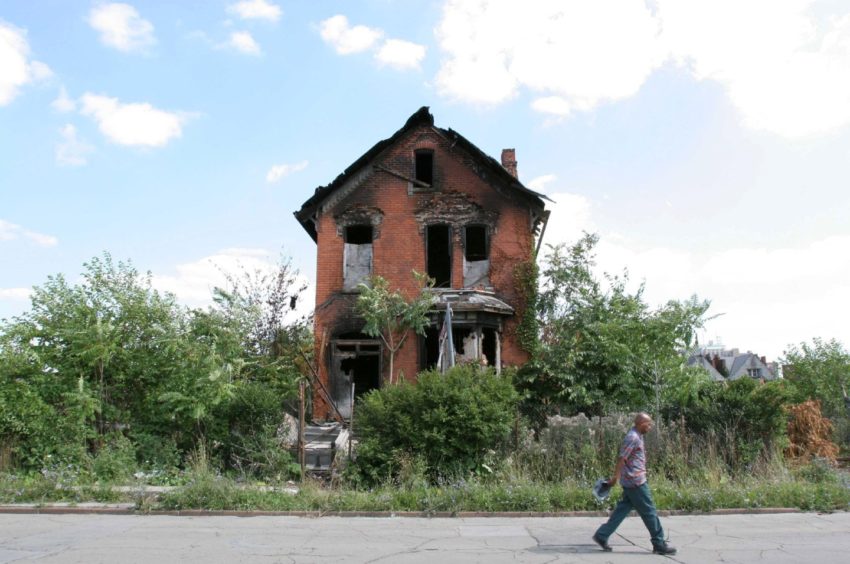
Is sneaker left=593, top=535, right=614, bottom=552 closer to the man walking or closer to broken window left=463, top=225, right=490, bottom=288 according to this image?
the man walking

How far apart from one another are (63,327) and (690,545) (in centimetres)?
1215

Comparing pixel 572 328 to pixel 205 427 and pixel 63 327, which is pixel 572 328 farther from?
pixel 63 327

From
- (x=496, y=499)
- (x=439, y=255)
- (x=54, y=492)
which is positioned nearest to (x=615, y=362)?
(x=496, y=499)

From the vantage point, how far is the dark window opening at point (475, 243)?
1914 cm

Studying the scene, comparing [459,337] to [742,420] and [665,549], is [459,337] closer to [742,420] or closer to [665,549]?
[742,420]

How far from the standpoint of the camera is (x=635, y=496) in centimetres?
679

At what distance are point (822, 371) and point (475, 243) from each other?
78.0 feet

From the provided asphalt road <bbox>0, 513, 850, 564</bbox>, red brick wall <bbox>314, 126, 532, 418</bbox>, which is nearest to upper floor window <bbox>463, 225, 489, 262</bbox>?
red brick wall <bbox>314, 126, 532, 418</bbox>

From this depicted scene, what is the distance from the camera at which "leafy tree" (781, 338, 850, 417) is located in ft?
101

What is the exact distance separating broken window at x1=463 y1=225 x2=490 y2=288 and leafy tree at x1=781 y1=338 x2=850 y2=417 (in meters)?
20.5

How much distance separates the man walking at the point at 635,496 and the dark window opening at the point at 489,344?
1094 cm

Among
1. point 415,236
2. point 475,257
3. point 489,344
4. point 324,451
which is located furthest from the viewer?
point 475,257

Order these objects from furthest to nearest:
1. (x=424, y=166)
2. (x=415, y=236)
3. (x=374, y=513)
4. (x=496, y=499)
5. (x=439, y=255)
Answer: (x=439, y=255)
(x=424, y=166)
(x=415, y=236)
(x=496, y=499)
(x=374, y=513)

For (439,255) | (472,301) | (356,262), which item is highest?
(439,255)
